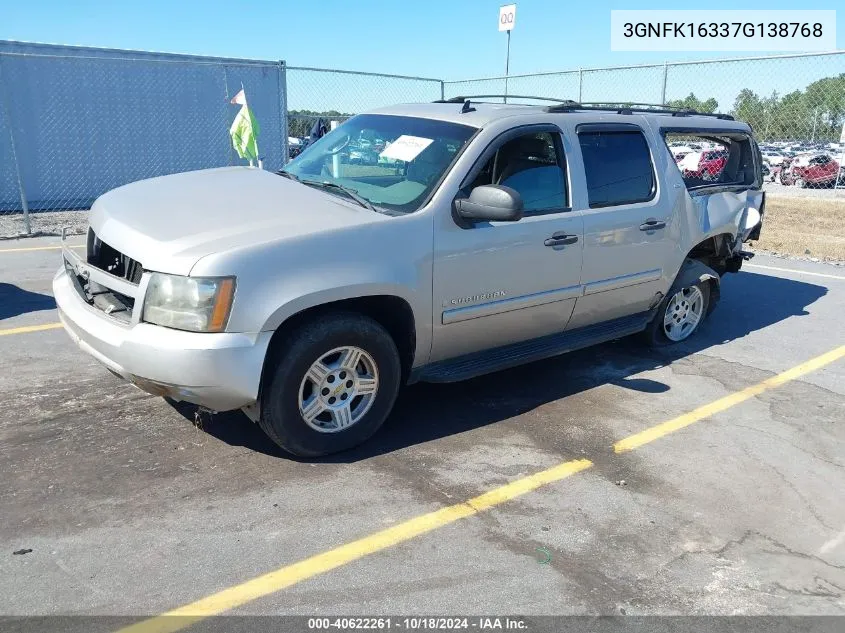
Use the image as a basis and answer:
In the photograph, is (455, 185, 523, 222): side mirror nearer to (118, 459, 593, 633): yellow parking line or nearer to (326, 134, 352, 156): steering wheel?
(326, 134, 352, 156): steering wheel

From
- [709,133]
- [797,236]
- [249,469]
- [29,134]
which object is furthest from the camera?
[29,134]

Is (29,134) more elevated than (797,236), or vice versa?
(29,134)

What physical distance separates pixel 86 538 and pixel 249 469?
0.86 m

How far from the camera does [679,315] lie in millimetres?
6012

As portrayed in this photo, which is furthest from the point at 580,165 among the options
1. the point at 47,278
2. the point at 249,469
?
the point at 47,278

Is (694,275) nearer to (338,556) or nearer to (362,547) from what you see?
(362,547)

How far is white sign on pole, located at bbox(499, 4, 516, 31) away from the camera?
61.5 feet

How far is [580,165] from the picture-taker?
4.67m

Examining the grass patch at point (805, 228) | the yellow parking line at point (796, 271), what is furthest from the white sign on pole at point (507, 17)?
the yellow parking line at point (796, 271)

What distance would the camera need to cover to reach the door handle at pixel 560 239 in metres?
4.41

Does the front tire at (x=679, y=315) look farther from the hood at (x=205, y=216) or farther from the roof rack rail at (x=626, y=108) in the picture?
the hood at (x=205, y=216)

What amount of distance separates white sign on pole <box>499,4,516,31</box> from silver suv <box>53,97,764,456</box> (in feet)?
48.3

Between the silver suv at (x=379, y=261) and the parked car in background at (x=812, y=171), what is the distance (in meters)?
19.5

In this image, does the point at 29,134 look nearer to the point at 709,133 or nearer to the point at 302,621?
the point at 709,133
